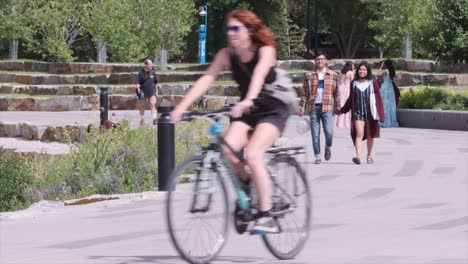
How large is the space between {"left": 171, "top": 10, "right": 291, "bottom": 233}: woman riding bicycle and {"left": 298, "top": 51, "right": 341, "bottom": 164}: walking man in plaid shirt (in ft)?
35.0

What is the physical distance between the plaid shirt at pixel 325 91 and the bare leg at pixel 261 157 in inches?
432

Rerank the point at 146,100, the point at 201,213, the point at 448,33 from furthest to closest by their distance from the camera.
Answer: the point at 146,100
the point at 448,33
the point at 201,213

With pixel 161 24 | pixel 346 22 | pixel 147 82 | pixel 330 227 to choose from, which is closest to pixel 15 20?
pixel 161 24

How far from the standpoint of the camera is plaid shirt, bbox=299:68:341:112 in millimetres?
20312

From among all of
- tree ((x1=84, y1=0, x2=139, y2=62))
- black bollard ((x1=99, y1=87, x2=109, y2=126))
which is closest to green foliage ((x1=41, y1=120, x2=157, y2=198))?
black bollard ((x1=99, y1=87, x2=109, y2=126))

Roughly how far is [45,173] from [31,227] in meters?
7.25

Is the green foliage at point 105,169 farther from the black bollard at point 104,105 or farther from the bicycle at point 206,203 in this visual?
the black bollard at point 104,105

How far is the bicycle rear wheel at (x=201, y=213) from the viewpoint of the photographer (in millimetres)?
8906

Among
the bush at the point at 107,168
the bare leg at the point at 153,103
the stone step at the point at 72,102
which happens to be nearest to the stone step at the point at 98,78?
the stone step at the point at 72,102

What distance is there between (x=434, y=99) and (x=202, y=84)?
2470 cm

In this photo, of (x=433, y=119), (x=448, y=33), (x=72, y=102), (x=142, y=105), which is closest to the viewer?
(x=433, y=119)

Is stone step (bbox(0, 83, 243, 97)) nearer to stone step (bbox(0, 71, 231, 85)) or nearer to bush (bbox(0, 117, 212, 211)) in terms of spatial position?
stone step (bbox(0, 71, 231, 85))

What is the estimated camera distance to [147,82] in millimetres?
35719

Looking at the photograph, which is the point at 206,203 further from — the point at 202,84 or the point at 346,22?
the point at 346,22
